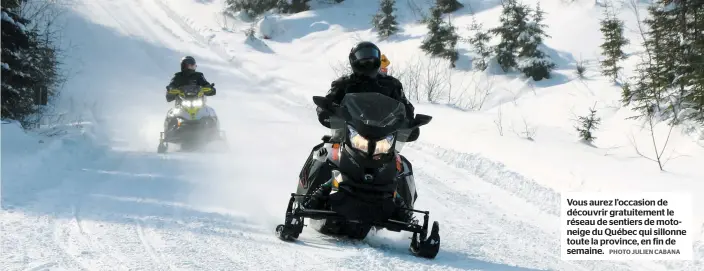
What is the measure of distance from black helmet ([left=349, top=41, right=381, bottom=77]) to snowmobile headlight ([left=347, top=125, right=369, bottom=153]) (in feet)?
2.98

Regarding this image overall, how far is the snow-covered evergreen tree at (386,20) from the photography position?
34938 millimetres

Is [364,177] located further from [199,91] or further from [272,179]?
[199,91]

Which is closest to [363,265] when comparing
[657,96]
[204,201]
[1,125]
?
[204,201]

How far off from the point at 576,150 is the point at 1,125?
996 centimetres

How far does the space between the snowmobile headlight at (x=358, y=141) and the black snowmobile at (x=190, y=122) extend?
24.3ft

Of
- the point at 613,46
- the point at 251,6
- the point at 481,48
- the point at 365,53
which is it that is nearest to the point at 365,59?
the point at 365,53

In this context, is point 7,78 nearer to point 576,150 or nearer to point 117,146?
point 117,146

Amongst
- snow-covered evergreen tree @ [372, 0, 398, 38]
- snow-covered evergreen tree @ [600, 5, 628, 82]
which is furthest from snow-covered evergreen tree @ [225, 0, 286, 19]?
snow-covered evergreen tree @ [600, 5, 628, 82]

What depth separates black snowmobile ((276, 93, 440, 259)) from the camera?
4941 mm

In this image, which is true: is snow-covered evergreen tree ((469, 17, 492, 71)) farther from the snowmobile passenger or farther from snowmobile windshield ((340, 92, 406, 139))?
snowmobile windshield ((340, 92, 406, 139))

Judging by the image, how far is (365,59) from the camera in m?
5.71

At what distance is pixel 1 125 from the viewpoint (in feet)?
30.8

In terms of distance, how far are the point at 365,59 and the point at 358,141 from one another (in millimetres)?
1058

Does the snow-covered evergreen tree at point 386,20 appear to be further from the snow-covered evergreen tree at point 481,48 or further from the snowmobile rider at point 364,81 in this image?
the snowmobile rider at point 364,81
